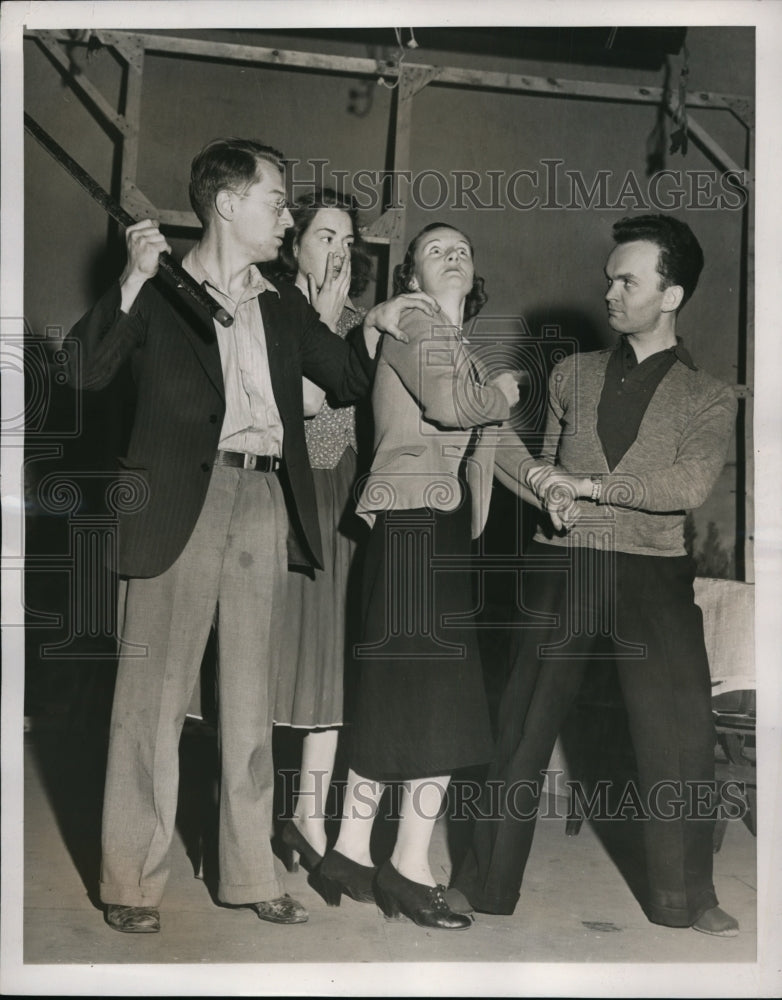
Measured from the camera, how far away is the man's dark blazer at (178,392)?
3.36m

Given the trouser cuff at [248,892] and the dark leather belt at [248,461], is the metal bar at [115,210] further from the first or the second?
the trouser cuff at [248,892]

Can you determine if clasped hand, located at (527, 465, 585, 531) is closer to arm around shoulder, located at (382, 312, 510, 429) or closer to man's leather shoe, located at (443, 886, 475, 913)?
arm around shoulder, located at (382, 312, 510, 429)

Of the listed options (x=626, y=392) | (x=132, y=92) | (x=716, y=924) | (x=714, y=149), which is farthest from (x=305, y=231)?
(x=716, y=924)

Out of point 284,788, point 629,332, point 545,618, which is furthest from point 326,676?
point 629,332

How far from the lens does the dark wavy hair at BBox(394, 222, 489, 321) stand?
358cm

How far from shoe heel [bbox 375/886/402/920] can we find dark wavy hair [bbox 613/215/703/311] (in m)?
2.01

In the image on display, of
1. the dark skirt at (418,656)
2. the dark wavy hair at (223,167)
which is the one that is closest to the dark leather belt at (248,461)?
the dark skirt at (418,656)

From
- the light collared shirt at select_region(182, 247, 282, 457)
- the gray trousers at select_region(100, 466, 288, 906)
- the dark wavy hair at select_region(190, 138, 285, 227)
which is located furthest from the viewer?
the dark wavy hair at select_region(190, 138, 285, 227)

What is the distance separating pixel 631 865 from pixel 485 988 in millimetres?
574

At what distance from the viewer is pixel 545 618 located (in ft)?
11.6

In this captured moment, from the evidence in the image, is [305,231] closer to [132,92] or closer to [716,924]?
[132,92]

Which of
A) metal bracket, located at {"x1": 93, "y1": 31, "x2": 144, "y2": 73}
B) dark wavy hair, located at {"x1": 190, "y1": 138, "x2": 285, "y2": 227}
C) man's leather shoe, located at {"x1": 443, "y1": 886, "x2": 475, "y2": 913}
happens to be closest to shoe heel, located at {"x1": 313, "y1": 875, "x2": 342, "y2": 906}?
man's leather shoe, located at {"x1": 443, "y1": 886, "x2": 475, "y2": 913}

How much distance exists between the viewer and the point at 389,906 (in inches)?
134

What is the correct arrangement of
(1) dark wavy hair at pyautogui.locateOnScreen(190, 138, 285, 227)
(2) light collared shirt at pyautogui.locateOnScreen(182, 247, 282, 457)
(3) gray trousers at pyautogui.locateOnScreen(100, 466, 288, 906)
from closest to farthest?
(3) gray trousers at pyautogui.locateOnScreen(100, 466, 288, 906) < (2) light collared shirt at pyautogui.locateOnScreen(182, 247, 282, 457) < (1) dark wavy hair at pyautogui.locateOnScreen(190, 138, 285, 227)
